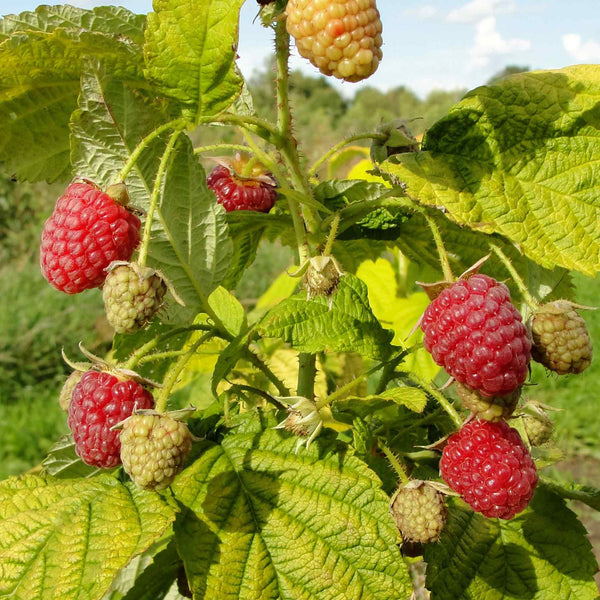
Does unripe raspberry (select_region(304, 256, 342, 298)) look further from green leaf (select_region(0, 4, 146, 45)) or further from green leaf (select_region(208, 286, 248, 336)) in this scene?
green leaf (select_region(0, 4, 146, 45))

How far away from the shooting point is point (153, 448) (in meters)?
1.09

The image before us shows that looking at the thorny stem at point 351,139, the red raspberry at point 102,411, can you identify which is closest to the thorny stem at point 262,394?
the red raspberry at point 102,411

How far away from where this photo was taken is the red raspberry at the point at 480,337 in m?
1.08

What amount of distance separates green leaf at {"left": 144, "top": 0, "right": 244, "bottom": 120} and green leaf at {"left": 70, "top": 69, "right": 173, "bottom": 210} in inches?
5.7

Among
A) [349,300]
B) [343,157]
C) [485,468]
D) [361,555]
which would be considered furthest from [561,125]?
[343,157]

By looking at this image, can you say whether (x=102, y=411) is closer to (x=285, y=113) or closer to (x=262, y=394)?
(x=262, y=394)

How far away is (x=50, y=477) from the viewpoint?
1.36m

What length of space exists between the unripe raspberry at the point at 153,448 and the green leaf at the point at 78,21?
2.24 feet

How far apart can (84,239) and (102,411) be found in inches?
10.9

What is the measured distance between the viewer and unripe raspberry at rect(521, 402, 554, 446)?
1394 mm

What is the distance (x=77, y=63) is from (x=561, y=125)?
0.87m

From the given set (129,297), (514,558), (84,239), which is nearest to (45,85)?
(84,239)

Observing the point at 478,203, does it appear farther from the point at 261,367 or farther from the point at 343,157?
the point at 343,157

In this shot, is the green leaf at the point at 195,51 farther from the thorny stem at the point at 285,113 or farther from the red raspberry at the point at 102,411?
the red raspberry at the point at 102,411
